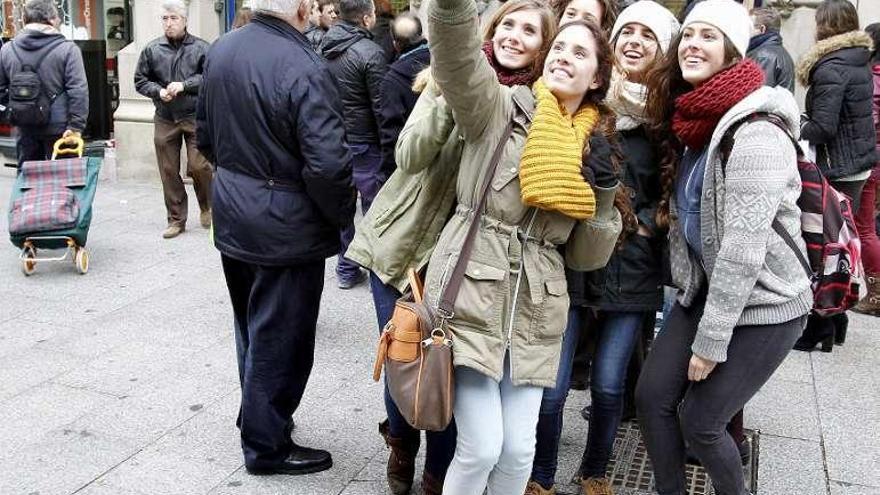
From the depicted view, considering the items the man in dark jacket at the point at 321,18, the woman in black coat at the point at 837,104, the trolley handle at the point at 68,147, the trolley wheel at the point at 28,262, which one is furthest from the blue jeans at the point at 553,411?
the trolley handle at the point at 68,147

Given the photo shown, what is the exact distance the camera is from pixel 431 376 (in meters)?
3.00

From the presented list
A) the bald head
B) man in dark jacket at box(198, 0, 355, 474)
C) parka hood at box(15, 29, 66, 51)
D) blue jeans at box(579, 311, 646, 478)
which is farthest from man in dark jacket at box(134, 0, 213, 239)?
blue jeans at box(579, 311, 646, 478)

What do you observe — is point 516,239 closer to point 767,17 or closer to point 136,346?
point 136,346

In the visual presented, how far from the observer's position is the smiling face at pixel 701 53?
11.0 feet

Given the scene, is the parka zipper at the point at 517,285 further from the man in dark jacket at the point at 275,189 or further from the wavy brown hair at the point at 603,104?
the man in dark jacket at the point at 275,189

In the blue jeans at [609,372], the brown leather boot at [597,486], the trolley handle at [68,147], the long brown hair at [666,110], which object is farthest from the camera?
the trolley handle at [68,147]

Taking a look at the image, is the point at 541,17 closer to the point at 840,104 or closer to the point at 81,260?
the point at 840,104

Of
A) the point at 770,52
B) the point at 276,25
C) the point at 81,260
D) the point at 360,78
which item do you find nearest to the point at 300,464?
the point at 276,25

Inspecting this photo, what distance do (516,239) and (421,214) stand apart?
0.42 metres

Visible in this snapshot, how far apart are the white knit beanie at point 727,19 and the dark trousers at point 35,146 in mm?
6008

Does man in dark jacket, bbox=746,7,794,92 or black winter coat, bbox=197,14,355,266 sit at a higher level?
man in dark jacket, bbox=746,7,794,92

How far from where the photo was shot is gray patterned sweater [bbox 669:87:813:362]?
122 inches

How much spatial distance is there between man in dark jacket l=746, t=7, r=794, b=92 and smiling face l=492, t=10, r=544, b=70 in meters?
2.14

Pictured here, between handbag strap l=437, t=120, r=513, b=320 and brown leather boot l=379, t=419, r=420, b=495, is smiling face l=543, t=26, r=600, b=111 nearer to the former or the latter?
handbag strap l=437, t=120, r=513, b=320
